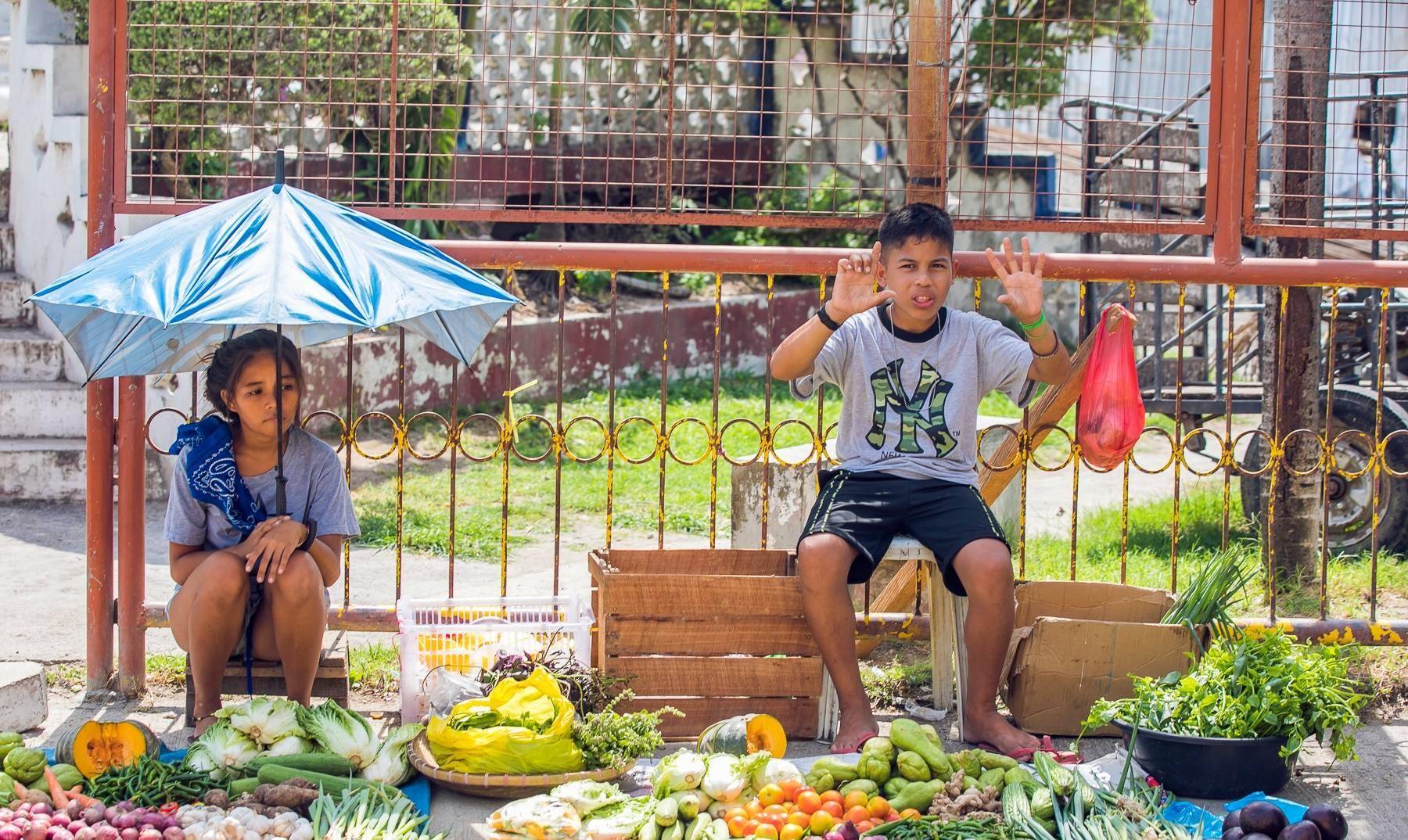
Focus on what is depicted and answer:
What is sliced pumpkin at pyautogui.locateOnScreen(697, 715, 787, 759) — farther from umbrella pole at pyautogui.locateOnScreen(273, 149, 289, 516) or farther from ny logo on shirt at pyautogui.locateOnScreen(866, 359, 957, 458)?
umbrella pole at pyautogui.locateOnScreen(273, 149, 289, 516)

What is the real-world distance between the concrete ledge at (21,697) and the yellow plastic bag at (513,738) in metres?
1.41

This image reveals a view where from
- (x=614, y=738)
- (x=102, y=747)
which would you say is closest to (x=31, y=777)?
(x=102, y=747)

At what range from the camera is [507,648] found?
15.3ft

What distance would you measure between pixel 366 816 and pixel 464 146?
28.9 ft

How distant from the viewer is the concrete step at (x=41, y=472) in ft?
27.0

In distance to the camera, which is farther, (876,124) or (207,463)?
(876,124)

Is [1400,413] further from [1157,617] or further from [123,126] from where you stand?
[123,126]

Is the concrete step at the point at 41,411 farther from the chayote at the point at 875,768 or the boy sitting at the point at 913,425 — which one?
the chayote at the point at 875,768

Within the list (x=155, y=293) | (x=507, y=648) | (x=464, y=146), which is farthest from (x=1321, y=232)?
(x=464, y=146)

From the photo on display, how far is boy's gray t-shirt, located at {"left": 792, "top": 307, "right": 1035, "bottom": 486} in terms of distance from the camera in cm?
473

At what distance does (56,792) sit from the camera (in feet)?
12.3

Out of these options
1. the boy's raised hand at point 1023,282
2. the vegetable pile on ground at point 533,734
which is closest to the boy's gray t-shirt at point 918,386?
the boy's raised hand at point 1023,282

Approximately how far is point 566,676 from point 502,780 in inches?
19.8

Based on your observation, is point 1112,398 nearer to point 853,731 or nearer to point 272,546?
point 853,731
